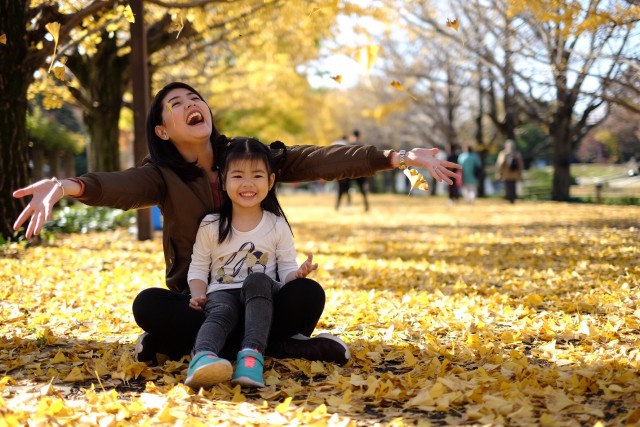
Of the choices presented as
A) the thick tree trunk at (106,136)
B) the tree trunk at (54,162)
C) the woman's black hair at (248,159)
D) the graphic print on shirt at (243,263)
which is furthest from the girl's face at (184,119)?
the tree trunk at (54,162)

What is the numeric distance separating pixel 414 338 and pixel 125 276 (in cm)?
354

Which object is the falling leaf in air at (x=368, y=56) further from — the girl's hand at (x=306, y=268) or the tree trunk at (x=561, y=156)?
the tree trunk at (x=561, y=156)

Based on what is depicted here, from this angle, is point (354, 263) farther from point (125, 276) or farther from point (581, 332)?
point (581, 332)

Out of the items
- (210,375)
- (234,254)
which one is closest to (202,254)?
(234,254)

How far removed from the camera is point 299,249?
8.70m

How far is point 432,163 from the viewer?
319 cm

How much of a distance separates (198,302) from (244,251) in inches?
13.9

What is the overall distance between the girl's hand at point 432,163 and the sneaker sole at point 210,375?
4.29 feet

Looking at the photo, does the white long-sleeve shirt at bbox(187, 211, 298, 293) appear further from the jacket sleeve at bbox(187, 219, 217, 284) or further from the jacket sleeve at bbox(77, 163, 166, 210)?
the jacket sleeve at bbox(77, 163, 166, 210)

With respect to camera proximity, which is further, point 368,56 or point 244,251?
point 368,56

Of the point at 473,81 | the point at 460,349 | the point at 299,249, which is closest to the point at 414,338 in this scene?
the point at 460,349

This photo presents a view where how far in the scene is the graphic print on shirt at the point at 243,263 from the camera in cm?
333

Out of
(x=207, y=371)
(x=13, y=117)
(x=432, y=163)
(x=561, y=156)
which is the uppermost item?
(x=13, y=117)

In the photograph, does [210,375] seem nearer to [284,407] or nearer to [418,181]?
[284,407]
